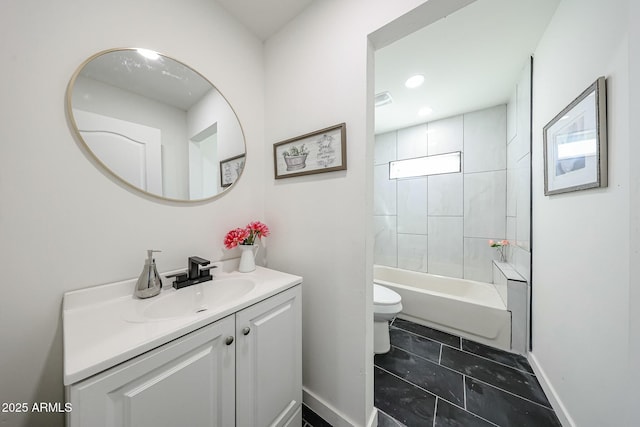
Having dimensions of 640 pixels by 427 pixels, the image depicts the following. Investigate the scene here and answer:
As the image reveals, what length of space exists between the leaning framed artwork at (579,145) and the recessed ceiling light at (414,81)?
1.01 metres

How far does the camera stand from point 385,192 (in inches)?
121

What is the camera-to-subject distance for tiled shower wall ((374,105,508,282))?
2.34 metres

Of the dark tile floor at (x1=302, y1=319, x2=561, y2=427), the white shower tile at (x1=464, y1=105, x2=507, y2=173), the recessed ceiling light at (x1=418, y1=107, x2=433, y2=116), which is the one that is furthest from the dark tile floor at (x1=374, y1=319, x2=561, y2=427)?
the recessed ceiling light at (x1=418, y1=107, x2=433, y2=116)

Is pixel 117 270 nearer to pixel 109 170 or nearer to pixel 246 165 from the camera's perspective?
pixel 109 170

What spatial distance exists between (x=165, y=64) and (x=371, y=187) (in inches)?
49.9

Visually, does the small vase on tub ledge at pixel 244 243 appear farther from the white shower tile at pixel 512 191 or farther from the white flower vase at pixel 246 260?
the white shower tile at pixel 512 191

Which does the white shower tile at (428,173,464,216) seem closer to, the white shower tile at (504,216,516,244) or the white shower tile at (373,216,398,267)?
the white shower tile at (504,216,516,244)

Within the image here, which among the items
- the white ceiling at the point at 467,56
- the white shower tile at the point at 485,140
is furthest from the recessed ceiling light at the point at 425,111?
the white shower tile at the point at 485,140

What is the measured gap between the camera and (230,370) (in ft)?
2.57

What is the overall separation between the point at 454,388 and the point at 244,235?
5.69ft

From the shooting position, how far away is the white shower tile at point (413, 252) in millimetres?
2758

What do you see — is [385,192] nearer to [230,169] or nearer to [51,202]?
[230,169]

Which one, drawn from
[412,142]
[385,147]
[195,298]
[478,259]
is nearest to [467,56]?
[412,142]

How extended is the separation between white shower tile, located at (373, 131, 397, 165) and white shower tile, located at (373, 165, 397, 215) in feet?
0.36
